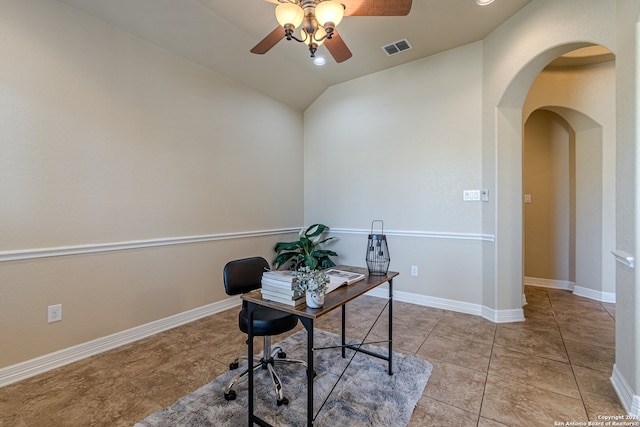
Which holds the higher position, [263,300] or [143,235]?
[143,235]

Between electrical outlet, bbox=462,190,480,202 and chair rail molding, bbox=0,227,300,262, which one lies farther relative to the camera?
electrical outlet, bbox=462,190,480,202

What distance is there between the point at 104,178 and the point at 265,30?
212 centimetres

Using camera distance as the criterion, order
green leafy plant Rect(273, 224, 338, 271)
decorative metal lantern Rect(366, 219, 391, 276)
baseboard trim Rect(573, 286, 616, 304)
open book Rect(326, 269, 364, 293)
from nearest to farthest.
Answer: open book Rect(326, 269, 364, 293) < decorative metal lantern Rect(366, 219, 391, 276) < baseboard trim Rect(573, 286, 616, 304) < green leafy plant Rect(273, 224, 338, 271)

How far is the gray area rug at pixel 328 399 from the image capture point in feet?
5.12

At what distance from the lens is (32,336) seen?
204 cm

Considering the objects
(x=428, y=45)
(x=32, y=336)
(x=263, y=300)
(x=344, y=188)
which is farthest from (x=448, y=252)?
(x=32, y=336)

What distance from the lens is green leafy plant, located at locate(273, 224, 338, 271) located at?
12.8ft

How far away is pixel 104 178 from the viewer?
94.0 inches

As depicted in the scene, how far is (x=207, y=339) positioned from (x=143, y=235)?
1.16 m

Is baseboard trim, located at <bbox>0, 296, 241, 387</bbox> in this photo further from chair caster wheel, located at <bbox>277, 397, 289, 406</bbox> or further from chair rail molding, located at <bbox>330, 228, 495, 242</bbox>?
chair rail molding, located at <bbox>330, 228, 495, 242</bbox>

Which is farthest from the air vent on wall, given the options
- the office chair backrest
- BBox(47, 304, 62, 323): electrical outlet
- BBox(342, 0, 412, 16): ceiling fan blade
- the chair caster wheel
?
BBox(47, 304, 62, 323): electrical outlet

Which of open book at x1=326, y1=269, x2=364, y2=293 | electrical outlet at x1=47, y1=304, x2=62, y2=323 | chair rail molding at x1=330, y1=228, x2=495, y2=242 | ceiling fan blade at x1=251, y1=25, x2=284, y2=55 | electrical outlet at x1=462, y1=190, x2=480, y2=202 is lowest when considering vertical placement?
electrical outlet at x1=47, y1=304, x2=62, y2=323

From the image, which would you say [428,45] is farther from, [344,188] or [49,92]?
[49,92]

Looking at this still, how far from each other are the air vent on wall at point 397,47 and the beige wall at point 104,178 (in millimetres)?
1829
